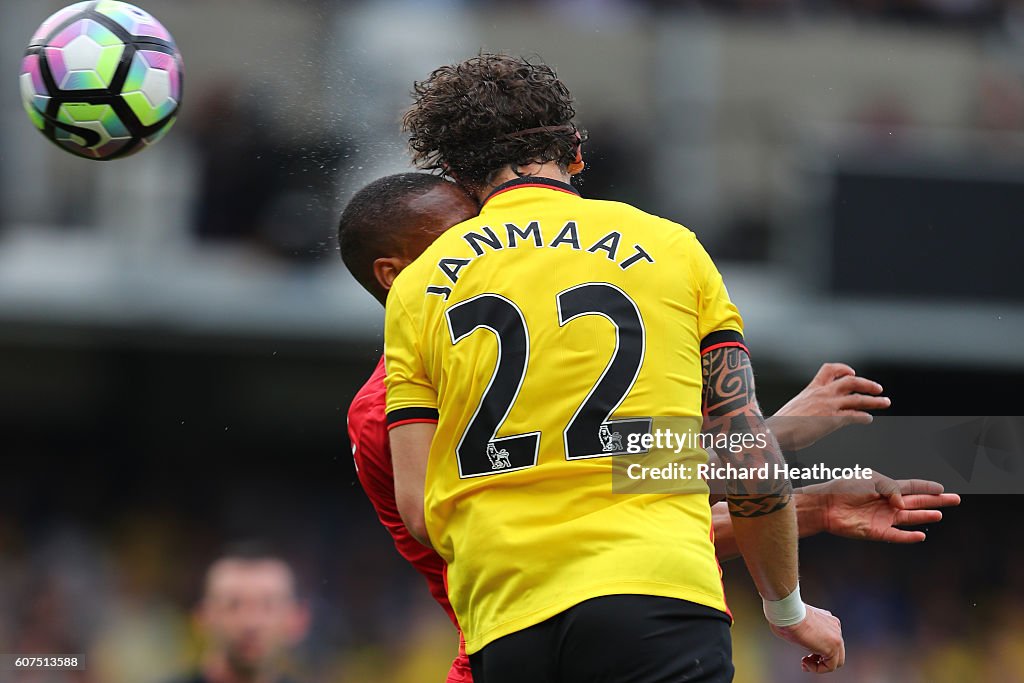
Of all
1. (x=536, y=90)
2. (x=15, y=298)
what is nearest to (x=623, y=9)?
(x=15, y=298)

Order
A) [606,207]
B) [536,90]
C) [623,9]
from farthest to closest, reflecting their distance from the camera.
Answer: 1. [623,9]
2. [536,90]
3. [606,207]

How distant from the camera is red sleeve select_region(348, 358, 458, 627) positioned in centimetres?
381

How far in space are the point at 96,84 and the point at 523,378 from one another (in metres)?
2.26

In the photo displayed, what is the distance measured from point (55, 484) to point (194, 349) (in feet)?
5.60

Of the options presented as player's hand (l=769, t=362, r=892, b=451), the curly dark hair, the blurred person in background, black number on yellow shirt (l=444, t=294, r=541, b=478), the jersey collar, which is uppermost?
the curly dark hair

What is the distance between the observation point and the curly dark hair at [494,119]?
356 cm

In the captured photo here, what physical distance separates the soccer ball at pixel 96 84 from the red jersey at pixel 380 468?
1414mm

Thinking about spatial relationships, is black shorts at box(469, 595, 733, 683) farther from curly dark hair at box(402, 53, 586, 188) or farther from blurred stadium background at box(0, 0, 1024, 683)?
blurred stadium background at box(0, 0, 1024, 683)

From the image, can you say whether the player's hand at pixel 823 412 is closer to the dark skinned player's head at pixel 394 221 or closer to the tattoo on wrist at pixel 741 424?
the tattoo on wrist at pixel 741 424

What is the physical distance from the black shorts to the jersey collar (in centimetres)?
98

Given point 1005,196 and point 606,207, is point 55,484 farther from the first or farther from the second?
point 606,207

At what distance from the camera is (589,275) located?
323cm

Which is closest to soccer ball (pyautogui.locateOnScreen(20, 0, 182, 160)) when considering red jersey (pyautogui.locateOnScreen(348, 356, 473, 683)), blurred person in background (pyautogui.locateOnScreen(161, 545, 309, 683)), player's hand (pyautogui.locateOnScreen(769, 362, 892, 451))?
red jersey (pyautogui.locateOnScreen(348, 356, 473, 683))

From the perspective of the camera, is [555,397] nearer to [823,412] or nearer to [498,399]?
[498,399]
